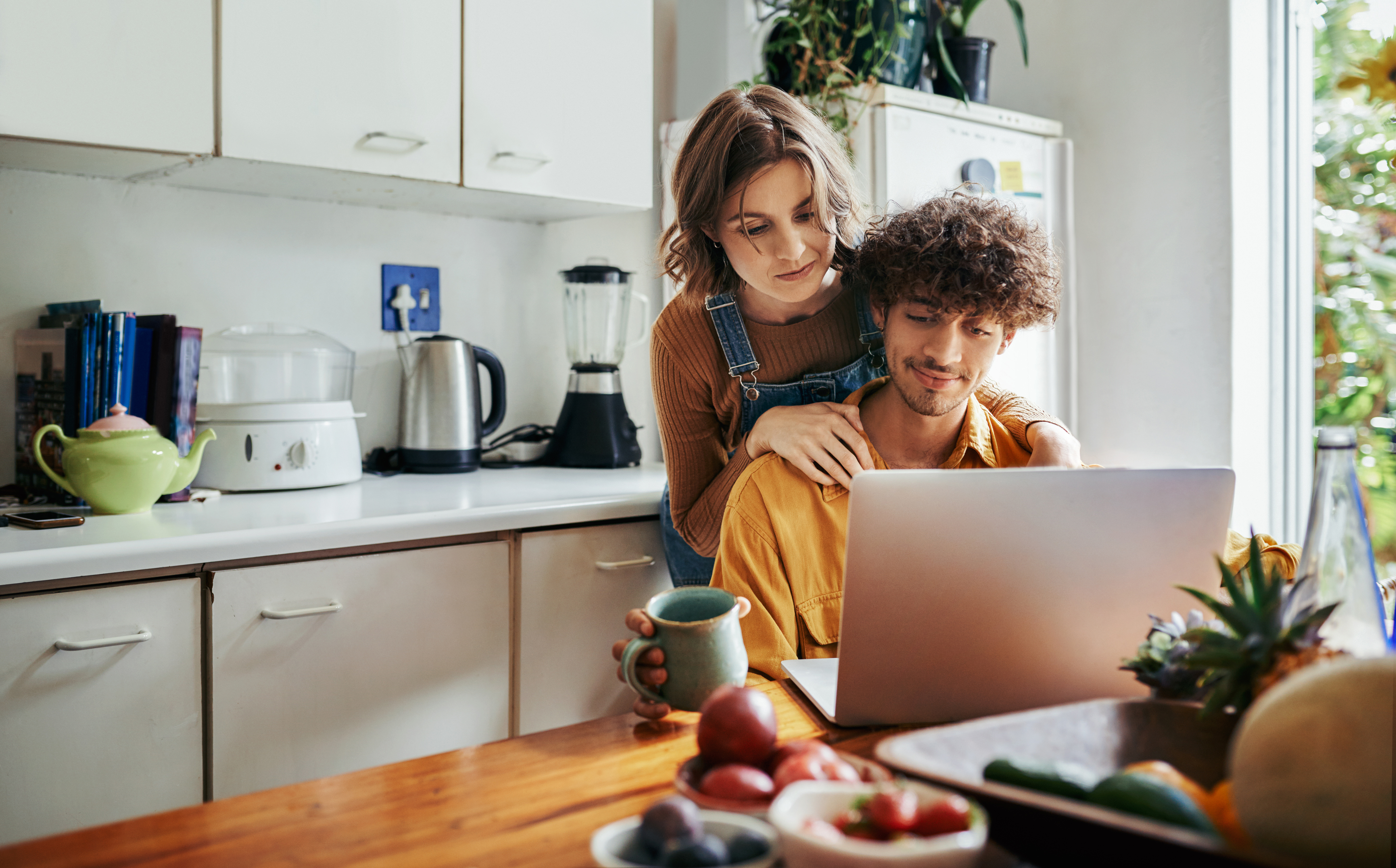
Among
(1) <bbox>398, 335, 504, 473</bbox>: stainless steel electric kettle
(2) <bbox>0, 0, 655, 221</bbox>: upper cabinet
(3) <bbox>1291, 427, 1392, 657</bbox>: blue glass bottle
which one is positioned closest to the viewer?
(3) <bbox>1291, 427, 1392, 657</bbox>: blue glass bottle

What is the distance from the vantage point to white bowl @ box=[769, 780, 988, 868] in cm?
46

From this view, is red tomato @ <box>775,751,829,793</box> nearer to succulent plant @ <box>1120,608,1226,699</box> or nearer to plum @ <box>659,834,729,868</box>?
plum @ <box>659,834,729,868</box>

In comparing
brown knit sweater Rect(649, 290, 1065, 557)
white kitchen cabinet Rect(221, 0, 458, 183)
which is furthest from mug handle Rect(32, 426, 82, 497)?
brown knit sweater Rect(649, 290, 1065, 557)

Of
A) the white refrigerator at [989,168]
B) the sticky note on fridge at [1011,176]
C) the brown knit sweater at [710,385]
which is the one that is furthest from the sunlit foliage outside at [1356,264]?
the brown knit sweater at [710,385]

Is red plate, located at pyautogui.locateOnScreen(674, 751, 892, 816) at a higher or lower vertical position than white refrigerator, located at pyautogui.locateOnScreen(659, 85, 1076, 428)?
lower

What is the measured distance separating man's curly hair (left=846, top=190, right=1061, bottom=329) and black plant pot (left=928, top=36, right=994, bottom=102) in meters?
1.15

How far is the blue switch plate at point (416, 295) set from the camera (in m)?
2.15

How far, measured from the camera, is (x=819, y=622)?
1.09 m

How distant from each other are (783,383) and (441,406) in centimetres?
84

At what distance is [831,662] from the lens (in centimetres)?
92

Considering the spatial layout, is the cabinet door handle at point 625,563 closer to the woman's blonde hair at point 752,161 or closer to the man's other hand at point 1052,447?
the woman's blonde hair at point 752,161

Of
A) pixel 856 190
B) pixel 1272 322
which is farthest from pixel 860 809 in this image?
pixel 1272 322

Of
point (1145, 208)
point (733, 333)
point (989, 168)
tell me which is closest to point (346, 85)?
point (733, 333)

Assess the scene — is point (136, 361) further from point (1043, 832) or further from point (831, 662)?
point (1043, 832)
